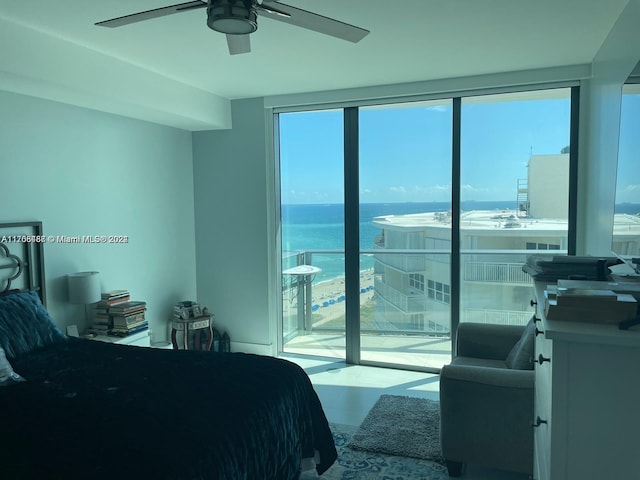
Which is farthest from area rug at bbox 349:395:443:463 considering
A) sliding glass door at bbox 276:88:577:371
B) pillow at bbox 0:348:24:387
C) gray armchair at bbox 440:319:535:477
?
pillow at bbox 0:348:24:387

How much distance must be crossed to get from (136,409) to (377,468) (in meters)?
1.52

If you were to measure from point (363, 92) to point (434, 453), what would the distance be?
3.01m

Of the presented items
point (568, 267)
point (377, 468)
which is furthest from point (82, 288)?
point (568, 267)

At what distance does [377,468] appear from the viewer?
279 centimetres

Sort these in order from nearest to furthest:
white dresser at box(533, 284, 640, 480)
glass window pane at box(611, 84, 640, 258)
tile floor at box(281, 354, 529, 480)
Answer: white dresser at box(533, 284, 640, 480)
glass window pane at box(611, 84, 640, 258)
tile floor at box(281, 354, 529, 480)

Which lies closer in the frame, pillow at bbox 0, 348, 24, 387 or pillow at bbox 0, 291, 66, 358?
pillow at bbox 0, 348, 24, 387

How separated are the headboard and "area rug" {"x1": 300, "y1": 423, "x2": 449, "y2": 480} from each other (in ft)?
7.22

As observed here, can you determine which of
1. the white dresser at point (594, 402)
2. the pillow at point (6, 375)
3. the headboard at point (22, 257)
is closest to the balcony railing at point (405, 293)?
the headboard at point (22, 257)

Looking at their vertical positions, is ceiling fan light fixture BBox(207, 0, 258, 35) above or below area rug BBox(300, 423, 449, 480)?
above

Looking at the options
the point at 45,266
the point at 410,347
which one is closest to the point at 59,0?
the point at 45,266

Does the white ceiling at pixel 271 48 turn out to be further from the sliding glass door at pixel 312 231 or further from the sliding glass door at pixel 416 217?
the sliding glass door at pixel 312 231

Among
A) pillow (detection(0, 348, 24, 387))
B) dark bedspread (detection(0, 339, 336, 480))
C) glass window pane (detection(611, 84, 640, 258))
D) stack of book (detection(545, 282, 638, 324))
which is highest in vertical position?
glass window pane (detection(611, 84, 640, 258))

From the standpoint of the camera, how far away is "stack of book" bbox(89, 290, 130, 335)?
140 inches

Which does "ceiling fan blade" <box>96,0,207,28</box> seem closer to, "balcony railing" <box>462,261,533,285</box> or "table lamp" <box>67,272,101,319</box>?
"table lamp" <box>67,272,101,319</box>
